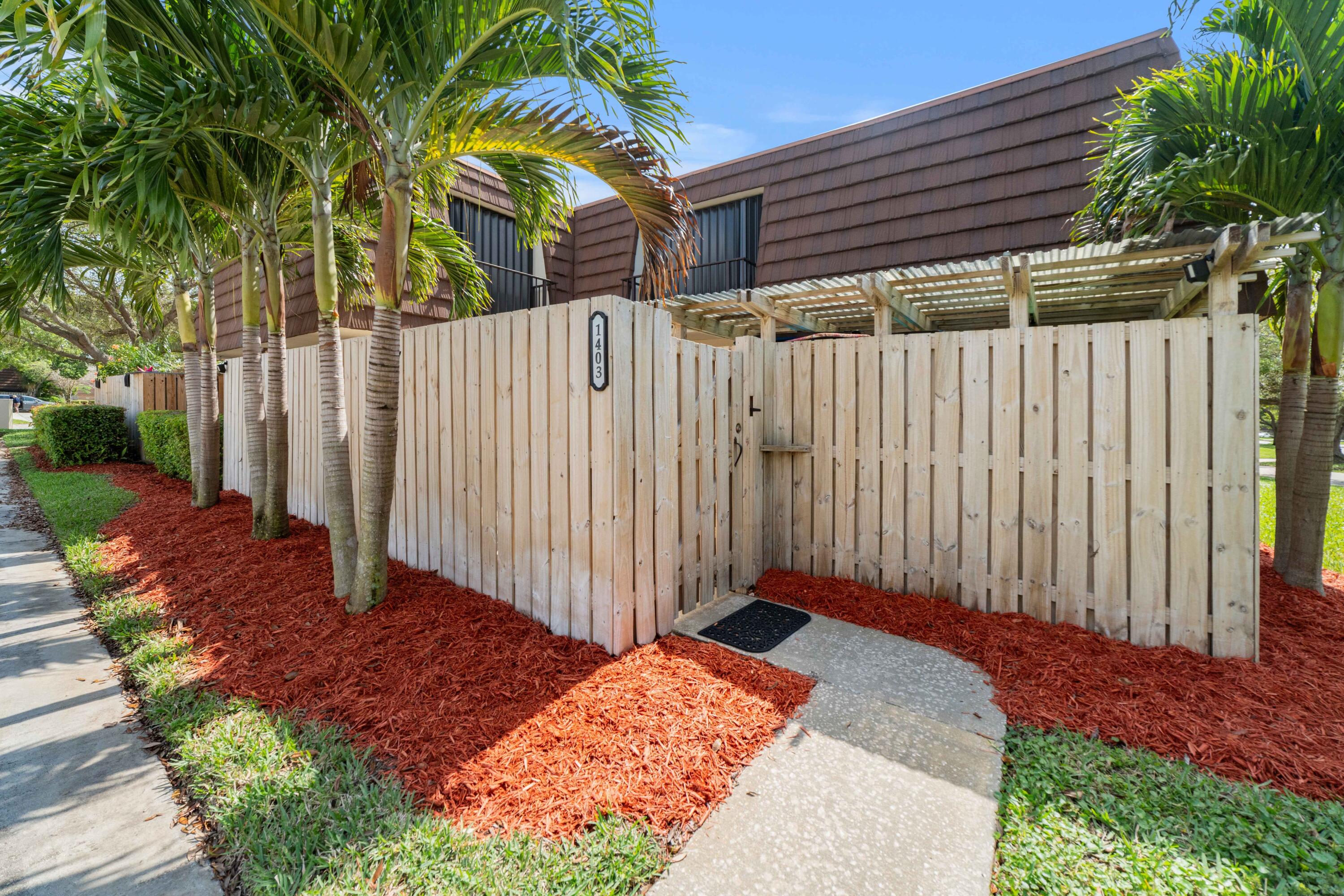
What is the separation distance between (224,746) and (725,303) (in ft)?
13.8

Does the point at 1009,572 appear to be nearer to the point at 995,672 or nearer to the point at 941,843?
the point at 995,672

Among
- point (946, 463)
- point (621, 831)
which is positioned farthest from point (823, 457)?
point (621, 831)

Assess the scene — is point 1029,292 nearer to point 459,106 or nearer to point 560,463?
point 560,463

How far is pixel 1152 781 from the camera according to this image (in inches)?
83.3

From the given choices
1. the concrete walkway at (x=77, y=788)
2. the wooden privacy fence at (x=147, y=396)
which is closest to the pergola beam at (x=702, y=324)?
the concrete walkway at (x=77, y=788)

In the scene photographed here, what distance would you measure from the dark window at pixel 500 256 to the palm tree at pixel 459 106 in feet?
17.7

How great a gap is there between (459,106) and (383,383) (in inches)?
67.7

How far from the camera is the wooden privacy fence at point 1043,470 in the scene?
119 inches

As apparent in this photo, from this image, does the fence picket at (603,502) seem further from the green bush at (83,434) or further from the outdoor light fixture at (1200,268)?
the green bush at (83,434)

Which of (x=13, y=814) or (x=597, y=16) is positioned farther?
(x=597, y=16)

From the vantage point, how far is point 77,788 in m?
2.13

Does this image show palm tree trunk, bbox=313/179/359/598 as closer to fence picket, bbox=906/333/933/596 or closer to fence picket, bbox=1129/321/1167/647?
fence picket, bbox=906/333/933/596

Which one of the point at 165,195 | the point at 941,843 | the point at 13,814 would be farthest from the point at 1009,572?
the point at 165,195

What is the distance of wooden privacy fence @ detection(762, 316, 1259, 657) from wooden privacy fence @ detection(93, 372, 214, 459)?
11925mm
